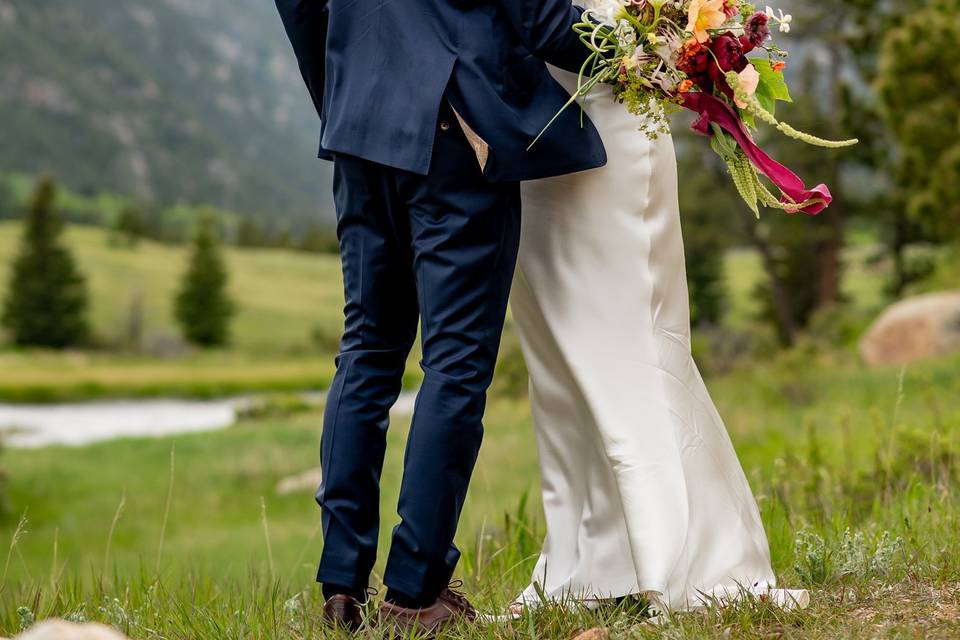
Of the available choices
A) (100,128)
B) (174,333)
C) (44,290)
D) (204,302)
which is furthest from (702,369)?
(100,128)

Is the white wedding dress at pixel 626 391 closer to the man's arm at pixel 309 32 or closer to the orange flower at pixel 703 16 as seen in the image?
the orange flower at pixel 703 16

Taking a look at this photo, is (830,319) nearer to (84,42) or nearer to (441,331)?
(441,331)

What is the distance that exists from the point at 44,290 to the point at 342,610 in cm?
5747

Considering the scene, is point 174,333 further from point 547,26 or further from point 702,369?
point 547,26

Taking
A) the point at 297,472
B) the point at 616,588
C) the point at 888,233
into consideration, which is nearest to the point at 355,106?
the point at 616,588

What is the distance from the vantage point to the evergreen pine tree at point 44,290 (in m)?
54.6

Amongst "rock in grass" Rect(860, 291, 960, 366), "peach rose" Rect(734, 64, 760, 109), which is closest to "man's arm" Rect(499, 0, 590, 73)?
"peach rose" Rect(734, 64, 760, 109)

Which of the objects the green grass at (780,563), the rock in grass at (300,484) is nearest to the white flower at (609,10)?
the green grass at (780,563)

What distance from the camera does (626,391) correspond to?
2682mm

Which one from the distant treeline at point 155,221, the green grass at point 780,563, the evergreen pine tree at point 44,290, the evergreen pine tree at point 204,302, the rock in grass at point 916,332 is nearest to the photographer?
the green grass at point 780,563

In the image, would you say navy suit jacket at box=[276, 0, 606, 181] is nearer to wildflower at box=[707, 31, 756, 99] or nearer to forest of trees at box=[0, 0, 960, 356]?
wildflower at box=[707, 31, 756, 99]

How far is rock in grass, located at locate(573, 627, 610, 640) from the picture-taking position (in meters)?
2.30

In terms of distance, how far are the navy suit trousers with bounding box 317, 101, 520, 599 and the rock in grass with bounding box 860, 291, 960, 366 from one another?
1472 centimetres

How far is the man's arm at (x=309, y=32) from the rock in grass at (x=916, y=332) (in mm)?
14685
